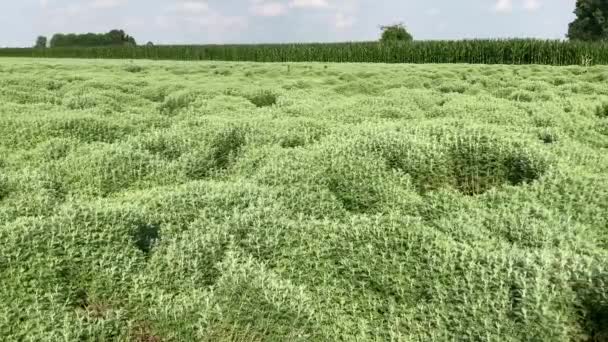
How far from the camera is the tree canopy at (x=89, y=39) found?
127688 mm

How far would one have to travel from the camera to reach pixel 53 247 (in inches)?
160

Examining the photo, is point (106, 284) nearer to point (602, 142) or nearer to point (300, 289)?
point (300, 289)

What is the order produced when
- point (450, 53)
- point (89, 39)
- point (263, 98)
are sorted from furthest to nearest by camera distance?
point (89, 39), point (450, 53), point (263, 98)

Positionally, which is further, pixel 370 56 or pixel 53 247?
pixel 370 56

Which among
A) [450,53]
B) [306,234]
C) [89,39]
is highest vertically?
[89,39]

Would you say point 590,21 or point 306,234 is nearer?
point 306,234

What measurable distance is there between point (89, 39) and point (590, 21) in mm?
102238

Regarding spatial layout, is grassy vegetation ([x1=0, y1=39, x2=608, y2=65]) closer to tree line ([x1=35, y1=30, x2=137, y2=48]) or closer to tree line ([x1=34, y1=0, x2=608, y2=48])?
tree line ([x1=34, y1=0, x2=608, y2=48])

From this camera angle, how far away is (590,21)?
81000mm

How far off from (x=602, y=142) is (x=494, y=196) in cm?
356

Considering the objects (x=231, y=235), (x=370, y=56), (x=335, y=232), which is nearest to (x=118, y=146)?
(x=231, y=235)

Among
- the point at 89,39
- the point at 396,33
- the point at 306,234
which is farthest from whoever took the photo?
the point at 89,39

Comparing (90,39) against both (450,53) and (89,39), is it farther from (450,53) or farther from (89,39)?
(450,53)

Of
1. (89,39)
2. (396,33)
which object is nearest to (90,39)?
(89,39)
